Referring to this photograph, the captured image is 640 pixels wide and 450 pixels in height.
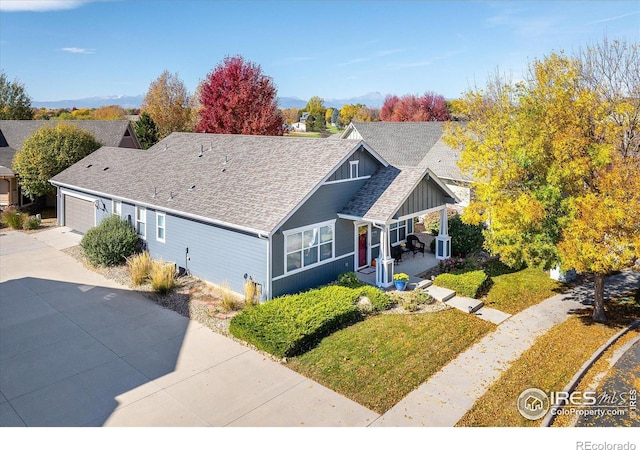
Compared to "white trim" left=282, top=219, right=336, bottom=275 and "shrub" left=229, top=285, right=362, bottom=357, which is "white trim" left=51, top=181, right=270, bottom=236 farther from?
"shrub" left=229, top=285, right=362, bottom=357

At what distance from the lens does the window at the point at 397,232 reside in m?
19.9

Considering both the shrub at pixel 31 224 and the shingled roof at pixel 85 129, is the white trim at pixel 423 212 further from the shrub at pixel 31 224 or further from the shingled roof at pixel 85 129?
the shingled roof at pixel 85 129

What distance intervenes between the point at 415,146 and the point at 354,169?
18.9m

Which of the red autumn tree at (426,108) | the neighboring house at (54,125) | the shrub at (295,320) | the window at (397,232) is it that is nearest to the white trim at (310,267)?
the shrub at (295,320)

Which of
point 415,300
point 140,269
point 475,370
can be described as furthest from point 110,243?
point 475,370

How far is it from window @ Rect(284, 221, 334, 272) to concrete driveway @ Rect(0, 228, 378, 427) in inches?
151

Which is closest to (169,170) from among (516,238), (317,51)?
(317,51)

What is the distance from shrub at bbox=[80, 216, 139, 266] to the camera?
709 inches

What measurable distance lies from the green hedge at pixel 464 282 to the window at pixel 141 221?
1242 centimetres

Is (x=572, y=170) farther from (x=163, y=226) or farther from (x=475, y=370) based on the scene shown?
(x=163, y=226)

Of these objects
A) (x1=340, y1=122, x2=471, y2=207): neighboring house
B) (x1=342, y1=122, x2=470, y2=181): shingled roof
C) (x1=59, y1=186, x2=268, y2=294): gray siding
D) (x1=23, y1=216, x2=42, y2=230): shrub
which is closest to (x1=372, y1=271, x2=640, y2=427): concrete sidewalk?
(x1=59, y1=186, x2=268, y2=294): gray siding

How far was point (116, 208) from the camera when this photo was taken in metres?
Result: 20.4

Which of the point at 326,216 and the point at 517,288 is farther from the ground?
the point at 326,216
